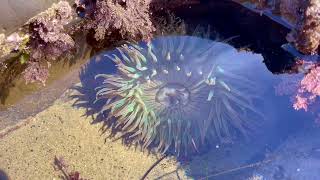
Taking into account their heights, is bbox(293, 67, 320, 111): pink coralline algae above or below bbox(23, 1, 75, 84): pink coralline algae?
below

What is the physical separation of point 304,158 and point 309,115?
465 mm

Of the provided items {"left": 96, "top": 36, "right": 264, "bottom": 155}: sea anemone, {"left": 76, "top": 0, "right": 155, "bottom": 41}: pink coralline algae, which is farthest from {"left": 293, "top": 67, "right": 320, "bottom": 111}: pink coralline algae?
{"left": 76, "top": 0, "right": 155, "bottom": 41}: pink coralline algae

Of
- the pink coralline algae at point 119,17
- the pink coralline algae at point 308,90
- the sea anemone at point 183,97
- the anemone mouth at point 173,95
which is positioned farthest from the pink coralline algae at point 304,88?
the pink coralline algae at point 119,17

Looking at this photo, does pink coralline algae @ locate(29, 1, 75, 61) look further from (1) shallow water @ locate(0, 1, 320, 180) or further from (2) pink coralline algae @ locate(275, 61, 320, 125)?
(2) pink coralline algae @ locate(275, 61, 320, 125)

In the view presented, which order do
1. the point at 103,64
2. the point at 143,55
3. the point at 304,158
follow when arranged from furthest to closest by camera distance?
the point at 103,64 → the point at 143,55 → the point at 304,158

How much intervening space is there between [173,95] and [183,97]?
0.34 ft

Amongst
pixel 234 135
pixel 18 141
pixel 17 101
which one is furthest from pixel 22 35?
pixel 234 135

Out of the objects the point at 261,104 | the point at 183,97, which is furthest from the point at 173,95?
the point at 261,104

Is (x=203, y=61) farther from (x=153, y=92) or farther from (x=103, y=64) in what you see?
(x=103, y=64)

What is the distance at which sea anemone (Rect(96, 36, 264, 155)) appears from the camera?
468cm

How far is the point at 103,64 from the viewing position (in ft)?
17.6

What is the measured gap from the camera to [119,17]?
16.4ft

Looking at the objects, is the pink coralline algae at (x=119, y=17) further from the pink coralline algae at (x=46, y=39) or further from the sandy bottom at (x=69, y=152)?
the sandy bottom at (x=69, y=152)

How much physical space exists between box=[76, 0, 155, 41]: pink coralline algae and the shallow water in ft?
1.35
